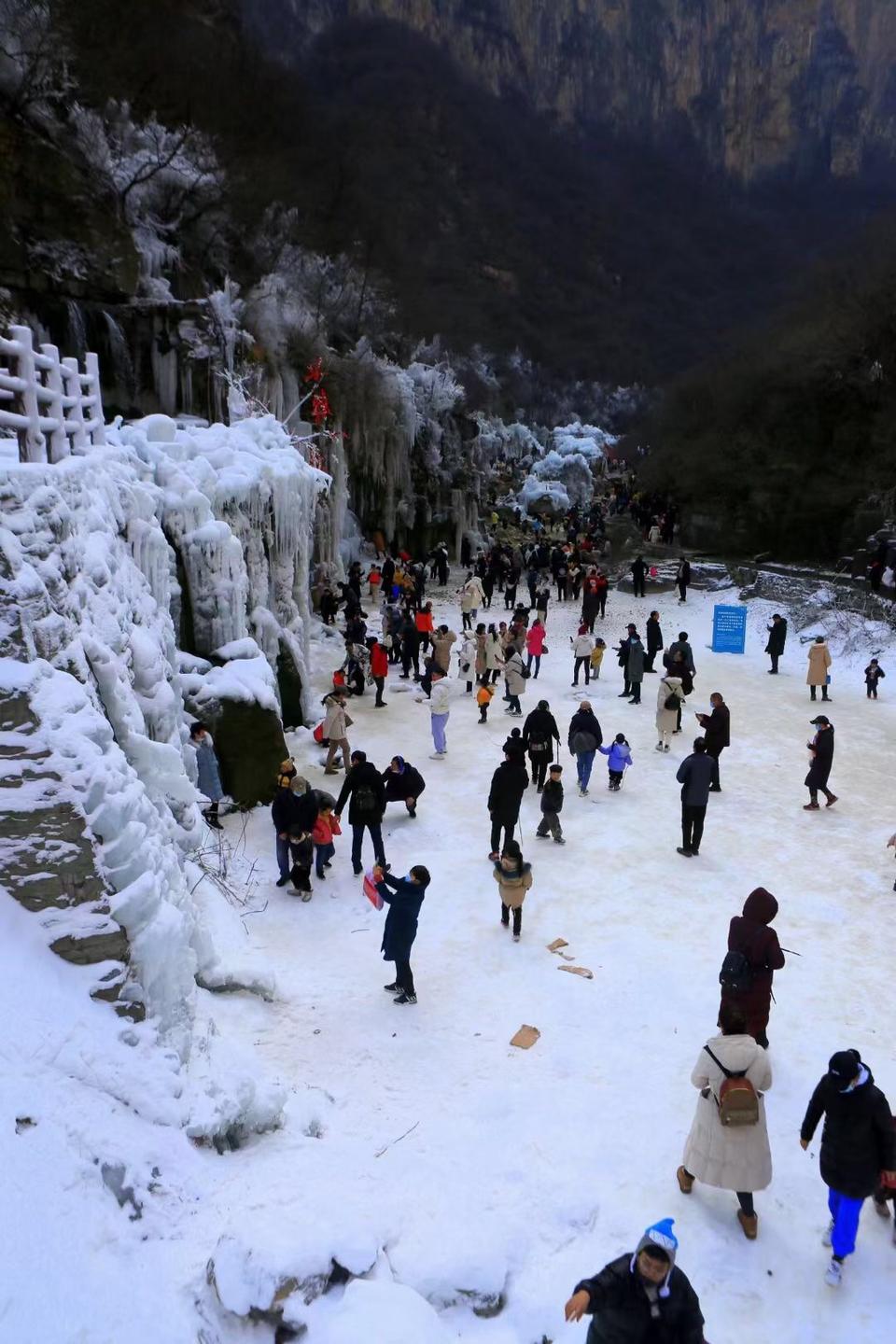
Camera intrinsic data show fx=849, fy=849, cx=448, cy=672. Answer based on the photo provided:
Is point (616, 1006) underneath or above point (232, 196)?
underneath

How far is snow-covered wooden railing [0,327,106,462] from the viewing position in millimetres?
5172

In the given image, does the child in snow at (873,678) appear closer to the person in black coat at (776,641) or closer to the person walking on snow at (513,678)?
the person in black coat at (776,641)

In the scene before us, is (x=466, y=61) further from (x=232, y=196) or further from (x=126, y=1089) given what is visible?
(x=126, y=1089)

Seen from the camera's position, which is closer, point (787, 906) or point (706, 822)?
point (787, 906)

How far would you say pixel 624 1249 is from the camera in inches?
165

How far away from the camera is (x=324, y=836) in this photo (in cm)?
805

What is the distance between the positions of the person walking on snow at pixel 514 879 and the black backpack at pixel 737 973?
2114mm

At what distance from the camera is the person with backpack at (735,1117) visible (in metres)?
4.12

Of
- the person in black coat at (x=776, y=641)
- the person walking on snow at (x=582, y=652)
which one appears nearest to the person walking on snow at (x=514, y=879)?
the person walking on snow at (x=582, y=652)

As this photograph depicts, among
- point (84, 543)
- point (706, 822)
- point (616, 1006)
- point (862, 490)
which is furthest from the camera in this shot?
point (862, 490)

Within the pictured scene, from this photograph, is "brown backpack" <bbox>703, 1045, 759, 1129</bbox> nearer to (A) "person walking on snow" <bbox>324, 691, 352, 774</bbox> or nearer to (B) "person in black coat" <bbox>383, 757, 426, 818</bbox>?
(B) "person in black coat" <bbox>383, 757, 426, 818</bbox>

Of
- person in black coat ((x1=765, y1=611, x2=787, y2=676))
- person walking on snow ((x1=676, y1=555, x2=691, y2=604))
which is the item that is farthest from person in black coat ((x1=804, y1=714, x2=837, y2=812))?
person walking on snow ((x1=676, y1=555, x2=691, y2=604))

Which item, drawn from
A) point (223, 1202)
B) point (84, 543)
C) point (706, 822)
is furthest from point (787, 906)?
point (84, 543)

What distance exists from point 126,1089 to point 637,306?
75.5 meters
